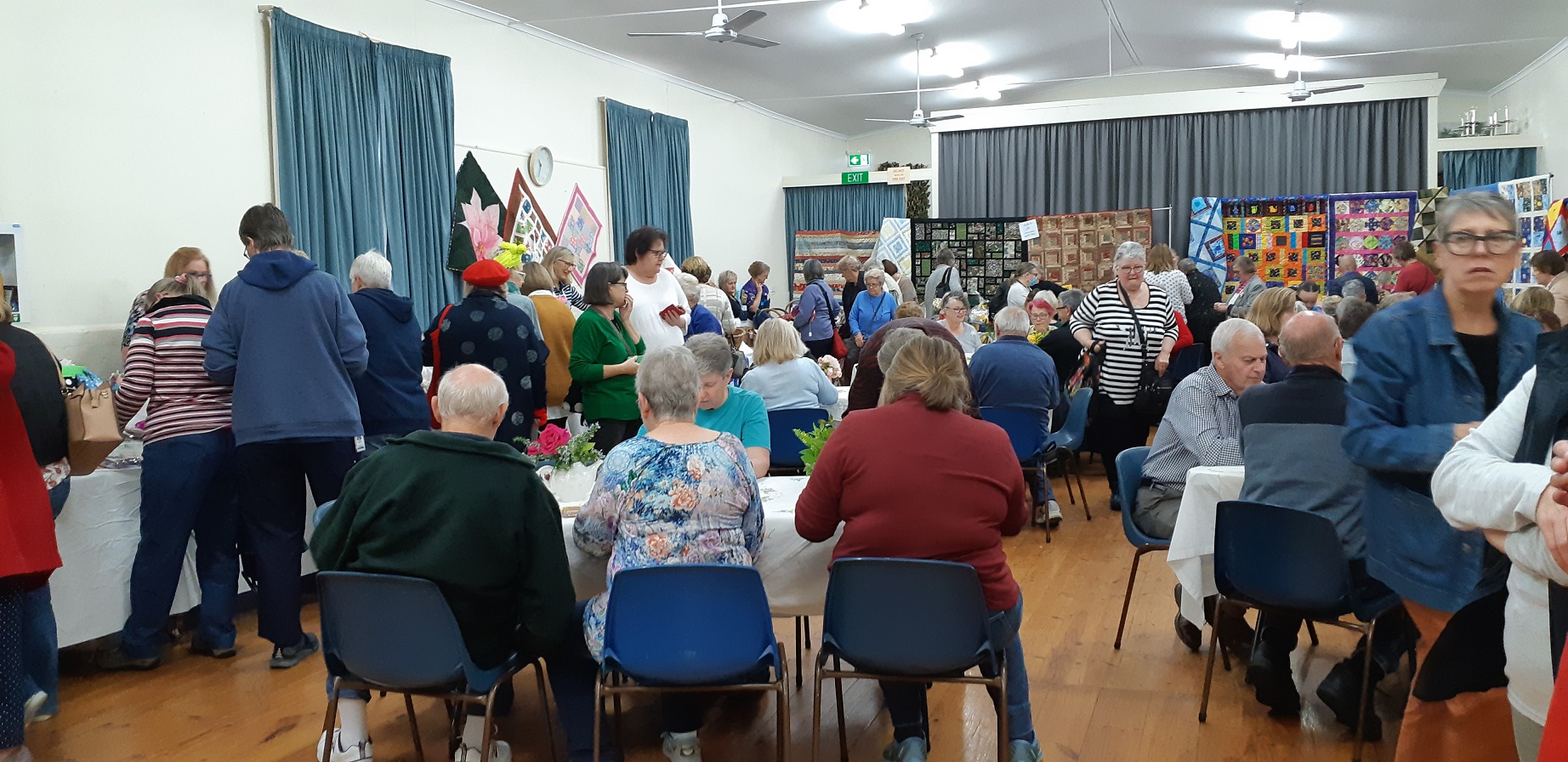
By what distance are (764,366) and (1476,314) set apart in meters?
2.93

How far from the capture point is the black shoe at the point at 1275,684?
3.17 meters

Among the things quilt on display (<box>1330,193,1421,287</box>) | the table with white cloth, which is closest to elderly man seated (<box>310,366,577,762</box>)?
the table with white cloth

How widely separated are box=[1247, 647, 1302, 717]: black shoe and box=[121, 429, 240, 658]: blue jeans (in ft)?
11.1

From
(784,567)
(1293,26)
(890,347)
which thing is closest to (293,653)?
(784,567)

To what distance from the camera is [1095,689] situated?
3.47m

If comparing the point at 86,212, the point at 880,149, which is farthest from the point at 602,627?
the point at 880,149

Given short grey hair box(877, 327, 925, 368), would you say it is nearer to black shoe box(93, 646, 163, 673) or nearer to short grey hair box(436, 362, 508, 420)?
short grey hair box(436, 362, 508, 420)

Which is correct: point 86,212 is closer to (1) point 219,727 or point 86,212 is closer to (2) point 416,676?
(1) point 219,727

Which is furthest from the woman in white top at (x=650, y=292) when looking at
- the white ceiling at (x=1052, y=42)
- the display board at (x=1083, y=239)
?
the display board at (x=1083, y=239)

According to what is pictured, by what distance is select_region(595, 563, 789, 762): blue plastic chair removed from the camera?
94.0 inches

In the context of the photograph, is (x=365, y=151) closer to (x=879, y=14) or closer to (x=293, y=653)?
(x=293, y=653)

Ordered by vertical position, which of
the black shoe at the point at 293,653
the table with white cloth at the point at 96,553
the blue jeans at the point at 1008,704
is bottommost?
the black shoe at the point at 293,653

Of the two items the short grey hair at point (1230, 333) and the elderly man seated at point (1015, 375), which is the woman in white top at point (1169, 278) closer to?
the elderly man seated at point (1015, 375)

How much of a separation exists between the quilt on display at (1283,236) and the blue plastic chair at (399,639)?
10611 millimetres
